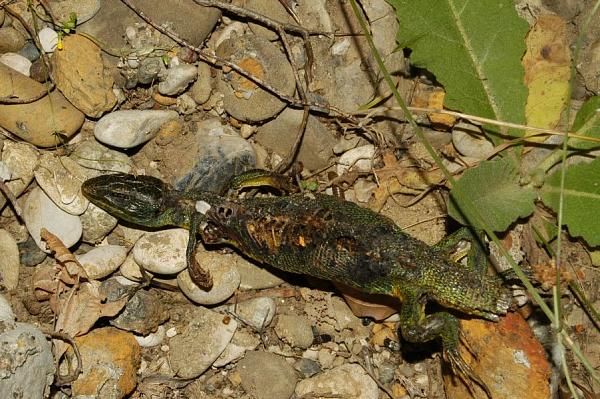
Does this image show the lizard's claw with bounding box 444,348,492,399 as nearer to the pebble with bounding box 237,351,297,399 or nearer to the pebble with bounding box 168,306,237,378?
the pebble with bounding box 237,351,297,399

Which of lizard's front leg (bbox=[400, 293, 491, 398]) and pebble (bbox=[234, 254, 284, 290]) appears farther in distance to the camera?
pebble (bbox=[234, 254, 284, 290])

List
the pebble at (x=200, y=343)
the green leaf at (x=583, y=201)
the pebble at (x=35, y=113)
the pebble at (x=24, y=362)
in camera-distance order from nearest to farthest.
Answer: the pebble at (x=24, y=362) < the green leaf at (x=583, y=201) < the pebble at (x=35, y=113) < the pebble at (x=200, y=343)

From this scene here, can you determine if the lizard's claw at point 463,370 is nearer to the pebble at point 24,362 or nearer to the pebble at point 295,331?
the pebble at point 295,331

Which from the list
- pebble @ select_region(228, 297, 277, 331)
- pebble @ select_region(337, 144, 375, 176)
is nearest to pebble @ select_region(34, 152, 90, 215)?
pebble @ select_region(228, 297, 277, 331)

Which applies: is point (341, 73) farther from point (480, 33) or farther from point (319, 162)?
point (480, 33)

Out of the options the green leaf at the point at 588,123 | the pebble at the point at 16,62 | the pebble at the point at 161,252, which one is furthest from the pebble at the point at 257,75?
the green leaf at the point at 588,123

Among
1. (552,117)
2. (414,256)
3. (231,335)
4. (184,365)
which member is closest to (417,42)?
(552,117)
